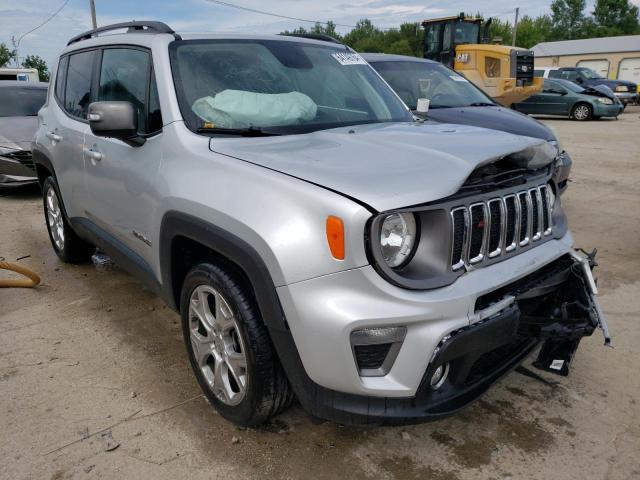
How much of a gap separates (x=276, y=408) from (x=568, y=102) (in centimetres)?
1949

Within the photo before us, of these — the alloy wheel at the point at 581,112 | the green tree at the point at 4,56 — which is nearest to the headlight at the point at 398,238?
the alloy wheel at the point at 581,112

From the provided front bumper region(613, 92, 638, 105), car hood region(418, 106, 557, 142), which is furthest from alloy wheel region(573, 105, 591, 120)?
car hood region(418, 106, 557, 142)

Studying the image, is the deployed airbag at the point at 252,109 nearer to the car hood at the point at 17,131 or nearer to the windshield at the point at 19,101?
the car hood at the point at 17,131

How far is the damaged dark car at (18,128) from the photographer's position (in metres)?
→ 7.84

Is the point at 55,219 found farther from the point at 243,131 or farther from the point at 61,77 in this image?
the point at 243,131

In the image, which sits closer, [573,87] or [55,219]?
[55,219]

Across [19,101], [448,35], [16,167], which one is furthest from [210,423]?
[448,35]

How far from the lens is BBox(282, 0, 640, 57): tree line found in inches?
3118

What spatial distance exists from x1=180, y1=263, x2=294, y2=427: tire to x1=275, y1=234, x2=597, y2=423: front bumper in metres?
0.17

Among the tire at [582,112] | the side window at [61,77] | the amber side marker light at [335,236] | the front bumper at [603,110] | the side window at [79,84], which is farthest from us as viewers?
the tire at [582,112]

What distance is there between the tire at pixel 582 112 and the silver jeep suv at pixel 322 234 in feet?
59.1

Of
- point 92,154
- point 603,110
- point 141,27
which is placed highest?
point 141,27

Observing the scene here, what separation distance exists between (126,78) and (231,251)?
1.79 meters

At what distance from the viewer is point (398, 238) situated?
2139 mm
